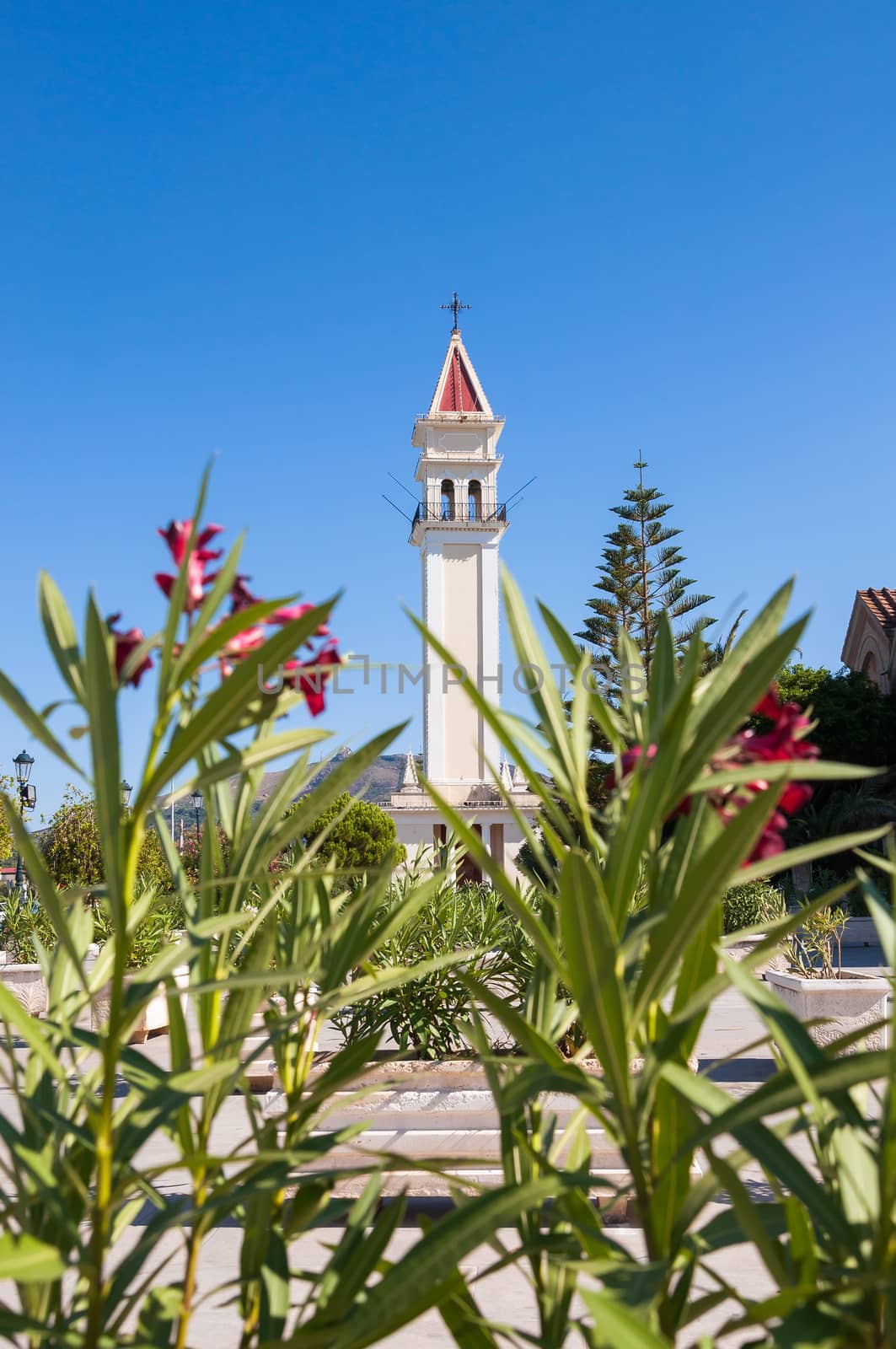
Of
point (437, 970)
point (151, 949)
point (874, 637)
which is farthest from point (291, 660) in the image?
point (874, 637)

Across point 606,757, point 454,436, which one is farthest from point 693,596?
point 454,436

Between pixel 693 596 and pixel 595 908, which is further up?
pixel 693 596

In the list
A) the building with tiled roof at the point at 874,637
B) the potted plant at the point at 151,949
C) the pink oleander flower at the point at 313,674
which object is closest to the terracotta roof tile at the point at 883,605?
the building with tiled roof at the point at 874,637

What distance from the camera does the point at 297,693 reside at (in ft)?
3.67

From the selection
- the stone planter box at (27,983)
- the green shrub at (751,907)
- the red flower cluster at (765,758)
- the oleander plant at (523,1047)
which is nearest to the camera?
the oleander plant at (523,1047)

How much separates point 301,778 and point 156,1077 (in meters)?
0.44

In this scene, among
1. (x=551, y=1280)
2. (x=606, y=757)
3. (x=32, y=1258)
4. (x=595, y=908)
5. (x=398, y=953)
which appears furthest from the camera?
(x=606, y=757)

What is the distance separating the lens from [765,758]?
1069mm

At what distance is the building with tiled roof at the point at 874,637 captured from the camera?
21156 millimetres

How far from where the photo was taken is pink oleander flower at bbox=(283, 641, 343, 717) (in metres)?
1.11

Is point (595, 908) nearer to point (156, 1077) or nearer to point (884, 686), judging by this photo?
point (156, 1077)

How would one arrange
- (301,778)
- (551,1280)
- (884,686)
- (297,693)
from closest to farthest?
(297,693), (551,1280), (301,778), (884,686)

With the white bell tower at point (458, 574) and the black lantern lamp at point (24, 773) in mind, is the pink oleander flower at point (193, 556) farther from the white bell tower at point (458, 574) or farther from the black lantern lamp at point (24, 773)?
the white bell tower at point (458, 574)

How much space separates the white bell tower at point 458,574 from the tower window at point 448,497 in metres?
0.03
